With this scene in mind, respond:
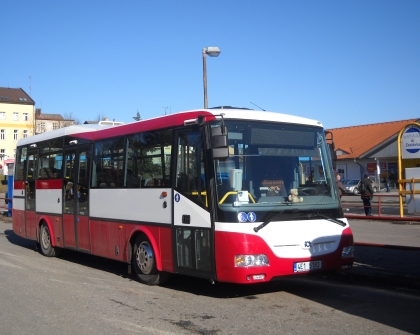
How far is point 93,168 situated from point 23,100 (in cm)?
9219

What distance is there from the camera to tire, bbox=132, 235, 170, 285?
10.2 metres

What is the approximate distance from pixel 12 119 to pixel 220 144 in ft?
307

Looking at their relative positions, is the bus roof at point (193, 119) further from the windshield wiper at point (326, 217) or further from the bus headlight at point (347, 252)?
the bus headlight at point (347, 252)

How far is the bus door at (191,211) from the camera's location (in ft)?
29.0

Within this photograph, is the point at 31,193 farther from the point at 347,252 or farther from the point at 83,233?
the point at 347,252

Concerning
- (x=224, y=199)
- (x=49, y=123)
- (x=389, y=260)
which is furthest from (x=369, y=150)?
(x=49, y=123)

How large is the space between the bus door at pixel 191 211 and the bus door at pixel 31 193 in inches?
294

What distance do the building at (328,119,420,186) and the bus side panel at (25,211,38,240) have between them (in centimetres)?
3541

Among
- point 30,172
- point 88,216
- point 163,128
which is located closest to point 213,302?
point 163,128

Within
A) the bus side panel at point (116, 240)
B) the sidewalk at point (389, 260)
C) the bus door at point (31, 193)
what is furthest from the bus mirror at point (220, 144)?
the bus door at point (31, 193)

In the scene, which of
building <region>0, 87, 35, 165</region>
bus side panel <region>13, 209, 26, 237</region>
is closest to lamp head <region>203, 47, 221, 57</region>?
bus side panel <region>13, 209, 26, 237</region>

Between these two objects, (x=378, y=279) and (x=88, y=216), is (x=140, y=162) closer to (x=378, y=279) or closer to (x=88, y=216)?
(x=88, y=216)

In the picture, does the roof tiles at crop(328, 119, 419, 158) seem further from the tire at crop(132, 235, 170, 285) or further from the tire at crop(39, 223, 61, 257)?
the tire at crop(132, 235, 170, 285)

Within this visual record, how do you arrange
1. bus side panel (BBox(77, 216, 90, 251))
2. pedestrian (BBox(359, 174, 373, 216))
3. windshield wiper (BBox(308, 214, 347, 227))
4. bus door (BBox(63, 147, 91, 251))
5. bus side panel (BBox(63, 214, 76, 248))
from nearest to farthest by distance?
windshield wiper (BBox(308, 214, 347, 227)) → bus side panel (BBox(77, 216, 90, 251)) → bus door (BBox(63, 147, 91, 251)) → bus side panel (BBox(63, 214, 76, 248)) → pedestrian (BBox(359, 174, 373, 216))
